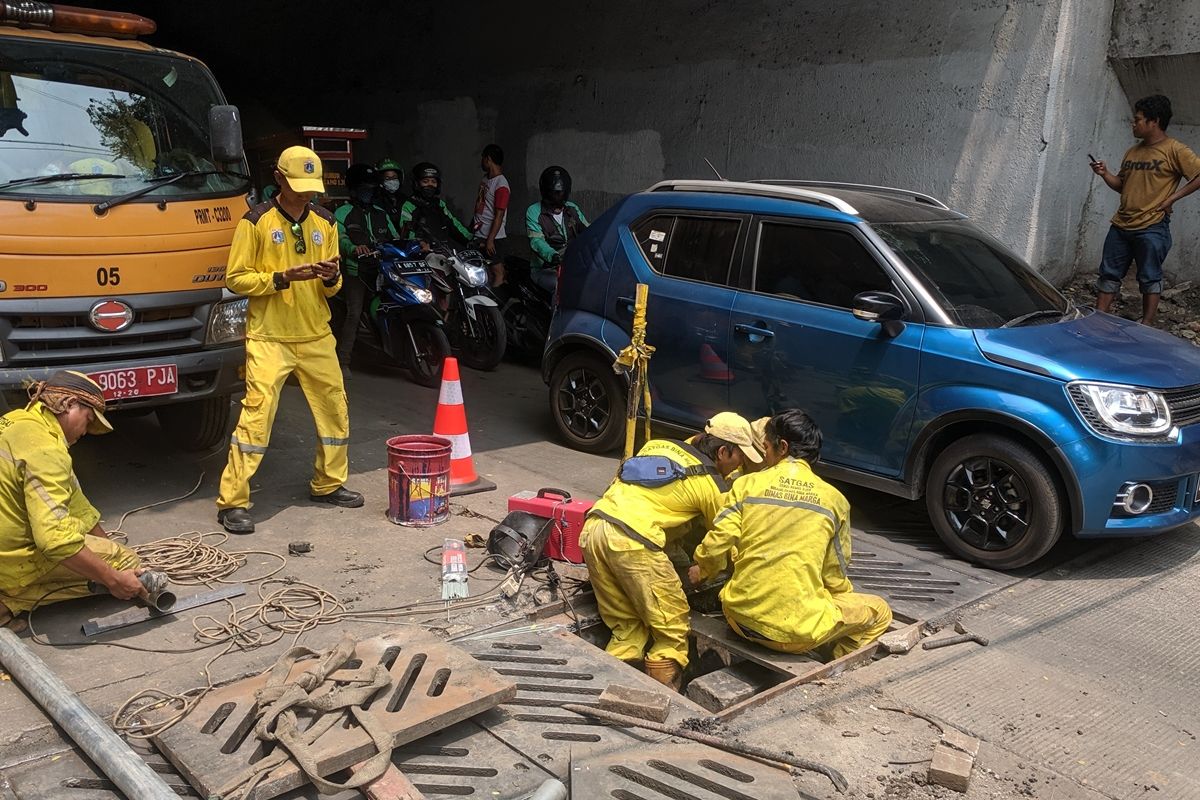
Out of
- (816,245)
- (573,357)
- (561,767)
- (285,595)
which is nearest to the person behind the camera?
(561,767)

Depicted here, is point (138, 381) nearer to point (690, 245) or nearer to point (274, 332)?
point (274, 332)

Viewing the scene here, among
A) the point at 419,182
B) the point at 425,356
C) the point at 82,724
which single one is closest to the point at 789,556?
the point at 82,724

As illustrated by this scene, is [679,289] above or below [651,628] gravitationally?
above

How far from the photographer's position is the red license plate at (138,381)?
205 inches

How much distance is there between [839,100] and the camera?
9344 millimetres

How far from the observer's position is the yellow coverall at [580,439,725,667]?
4.36 metres

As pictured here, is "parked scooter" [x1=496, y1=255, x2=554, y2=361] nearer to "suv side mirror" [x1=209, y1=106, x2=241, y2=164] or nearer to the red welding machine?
"suv side mirror" [x1=209, y1=106, x2=241, y2=164]

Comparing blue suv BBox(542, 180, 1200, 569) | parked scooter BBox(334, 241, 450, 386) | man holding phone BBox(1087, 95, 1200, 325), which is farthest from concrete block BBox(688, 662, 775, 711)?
man holding phone BBox(1087, 95, 1200, 325)

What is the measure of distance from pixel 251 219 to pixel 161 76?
4.46ft

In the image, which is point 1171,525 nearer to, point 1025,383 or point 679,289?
point 1025,383

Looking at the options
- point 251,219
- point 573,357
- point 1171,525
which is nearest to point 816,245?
point 573,357

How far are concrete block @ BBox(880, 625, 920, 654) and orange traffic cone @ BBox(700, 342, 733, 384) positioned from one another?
2.08 metres

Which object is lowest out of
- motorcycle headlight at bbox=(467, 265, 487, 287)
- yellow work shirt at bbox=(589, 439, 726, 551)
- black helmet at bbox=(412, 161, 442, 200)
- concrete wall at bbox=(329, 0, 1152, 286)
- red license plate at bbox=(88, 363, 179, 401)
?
yellow work shirt at bbox=(589, 439, 726, 551)

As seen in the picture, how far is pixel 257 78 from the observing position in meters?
18.5
